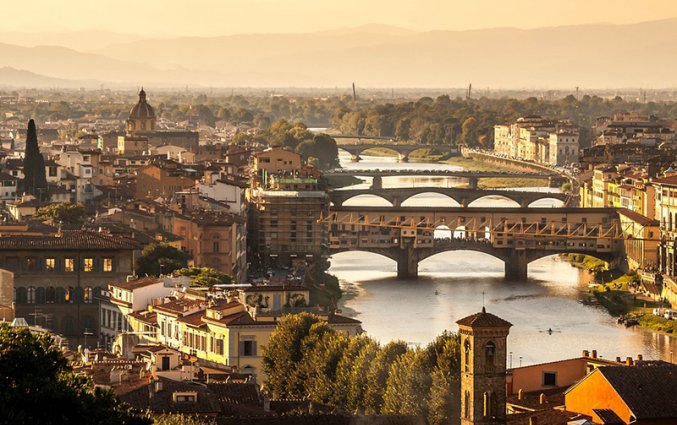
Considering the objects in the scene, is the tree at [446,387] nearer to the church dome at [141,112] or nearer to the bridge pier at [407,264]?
the bridge pier at [407,264]

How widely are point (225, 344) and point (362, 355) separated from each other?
269cm

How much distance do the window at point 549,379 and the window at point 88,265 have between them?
10.3 metres

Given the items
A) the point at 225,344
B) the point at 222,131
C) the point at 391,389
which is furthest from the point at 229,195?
the point at 222,131

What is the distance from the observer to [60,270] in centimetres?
2902

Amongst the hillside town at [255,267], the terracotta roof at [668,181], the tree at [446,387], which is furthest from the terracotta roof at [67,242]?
the terracotta roof at [668,181]

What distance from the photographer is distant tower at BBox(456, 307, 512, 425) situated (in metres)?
16.9

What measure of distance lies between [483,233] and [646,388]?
32.9m

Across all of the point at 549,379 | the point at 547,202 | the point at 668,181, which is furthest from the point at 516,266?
the point at 549,379

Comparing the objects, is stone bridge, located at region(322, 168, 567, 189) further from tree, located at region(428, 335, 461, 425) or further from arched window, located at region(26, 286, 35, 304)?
tree, located at region(428, 335, 461, 425)

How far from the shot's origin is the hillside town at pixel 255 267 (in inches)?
688

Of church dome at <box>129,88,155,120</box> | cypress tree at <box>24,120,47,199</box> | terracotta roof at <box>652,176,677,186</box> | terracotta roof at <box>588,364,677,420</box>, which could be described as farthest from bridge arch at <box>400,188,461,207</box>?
terracotta roof at <box>588,364,677,420</box>

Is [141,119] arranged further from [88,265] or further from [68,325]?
[68,325]

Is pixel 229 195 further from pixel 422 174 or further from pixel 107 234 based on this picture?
pixel 422 174

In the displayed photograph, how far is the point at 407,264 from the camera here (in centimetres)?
4578
